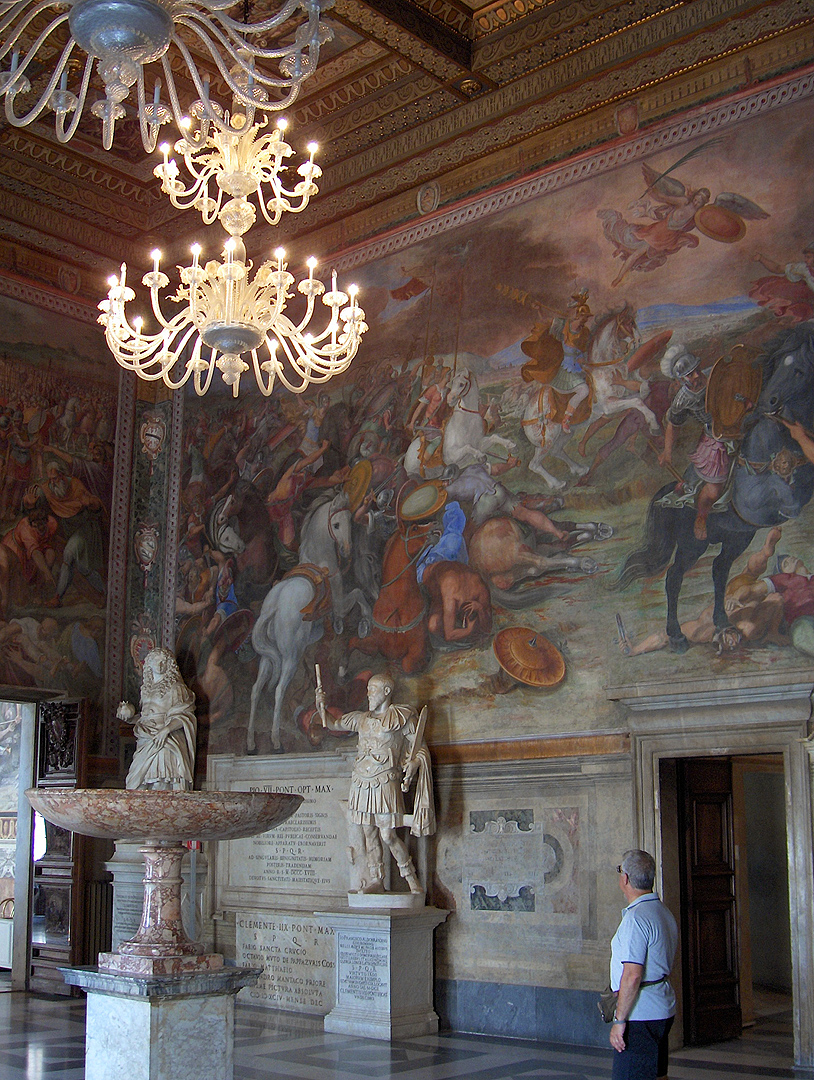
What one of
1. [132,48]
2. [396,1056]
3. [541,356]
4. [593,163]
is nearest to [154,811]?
[132,48]

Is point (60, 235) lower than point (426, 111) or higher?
lower

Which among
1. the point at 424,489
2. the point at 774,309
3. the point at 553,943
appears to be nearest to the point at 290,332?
the point at 424,489

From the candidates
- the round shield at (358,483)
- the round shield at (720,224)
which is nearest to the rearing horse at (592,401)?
the round shield at (720,224)

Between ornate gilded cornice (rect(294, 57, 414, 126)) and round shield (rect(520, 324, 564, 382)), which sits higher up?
ornate gilded cornice (rect(294, 57, 414, 126))

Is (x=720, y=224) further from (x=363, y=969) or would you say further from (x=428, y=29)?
(x=363, y=969)

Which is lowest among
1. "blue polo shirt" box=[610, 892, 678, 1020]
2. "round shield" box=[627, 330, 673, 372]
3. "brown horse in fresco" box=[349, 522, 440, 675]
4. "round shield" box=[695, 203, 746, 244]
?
"blue polo shirt" box=[610, 892, 678, 1020]

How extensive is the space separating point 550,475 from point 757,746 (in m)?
3.05

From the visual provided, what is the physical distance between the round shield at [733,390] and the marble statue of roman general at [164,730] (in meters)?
6.52

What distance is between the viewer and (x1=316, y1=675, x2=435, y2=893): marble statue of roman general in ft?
34.7

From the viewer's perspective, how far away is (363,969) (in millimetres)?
10266

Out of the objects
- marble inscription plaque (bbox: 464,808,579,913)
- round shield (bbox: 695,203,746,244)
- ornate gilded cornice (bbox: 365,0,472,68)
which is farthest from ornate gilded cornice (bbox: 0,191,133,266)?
marble inscription plaque (bbox: 464,808,579,913)

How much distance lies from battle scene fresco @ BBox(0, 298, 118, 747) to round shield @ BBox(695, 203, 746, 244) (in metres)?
7.68

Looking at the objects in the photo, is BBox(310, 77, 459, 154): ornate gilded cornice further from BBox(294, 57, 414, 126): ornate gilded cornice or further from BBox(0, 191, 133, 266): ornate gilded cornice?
BBox(0, 191, 133, 266): ornate gilded cornice

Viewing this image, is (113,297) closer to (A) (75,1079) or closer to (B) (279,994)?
(A) (75,1079)
